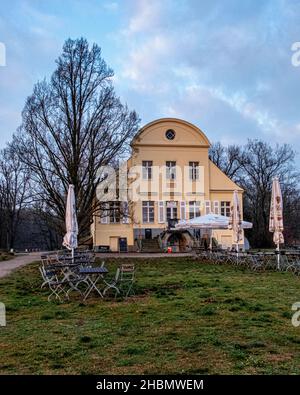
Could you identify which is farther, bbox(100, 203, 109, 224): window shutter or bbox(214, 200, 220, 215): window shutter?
bbox(214, 200, 220, 215): window shutter

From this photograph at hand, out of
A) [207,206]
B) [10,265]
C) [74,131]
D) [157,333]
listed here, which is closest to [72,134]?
[74,131]

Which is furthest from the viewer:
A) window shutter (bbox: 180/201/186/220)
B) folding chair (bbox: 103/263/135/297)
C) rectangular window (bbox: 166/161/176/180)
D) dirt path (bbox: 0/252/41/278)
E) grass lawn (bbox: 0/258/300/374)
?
rectangular window (bbox: 166/161/176/180)

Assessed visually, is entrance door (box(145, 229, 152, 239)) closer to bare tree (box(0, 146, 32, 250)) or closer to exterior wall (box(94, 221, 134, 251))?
exterior wall (box(94, 221, 134, 251))

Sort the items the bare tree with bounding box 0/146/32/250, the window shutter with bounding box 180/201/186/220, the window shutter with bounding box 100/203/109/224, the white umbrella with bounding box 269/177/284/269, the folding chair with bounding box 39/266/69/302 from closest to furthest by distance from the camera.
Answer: the folding chair with bounding box 39/266/69/302
the white umbrella with bounding box 269/177/284/269
the window shutter with bounding box 100/203/109/224
the window shutter with bounding box 180/201/186/220
the bare tree with bounding box 0/146/32/250

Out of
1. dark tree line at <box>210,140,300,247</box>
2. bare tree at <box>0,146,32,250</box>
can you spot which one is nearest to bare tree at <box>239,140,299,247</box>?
dark tree line at <box>210,140,300,247</box>

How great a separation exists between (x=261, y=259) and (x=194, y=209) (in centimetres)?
2147

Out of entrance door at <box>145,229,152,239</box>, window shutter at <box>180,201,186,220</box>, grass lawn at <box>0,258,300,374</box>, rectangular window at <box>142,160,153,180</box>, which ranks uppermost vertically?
rectangular window at <box>142,160,153,180</box>

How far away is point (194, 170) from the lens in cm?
4169

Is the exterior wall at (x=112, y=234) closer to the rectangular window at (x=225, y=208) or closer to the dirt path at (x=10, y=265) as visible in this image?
the rectangular window at (x=225, y=208)

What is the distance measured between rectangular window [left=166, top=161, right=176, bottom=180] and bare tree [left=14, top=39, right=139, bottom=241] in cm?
1040

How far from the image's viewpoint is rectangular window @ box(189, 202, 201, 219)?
133 feet

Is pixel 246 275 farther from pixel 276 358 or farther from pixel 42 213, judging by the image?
pixel 42 213

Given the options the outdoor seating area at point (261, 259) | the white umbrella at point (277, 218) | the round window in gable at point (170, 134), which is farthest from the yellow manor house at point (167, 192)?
the white umbrella at point (277, 218)

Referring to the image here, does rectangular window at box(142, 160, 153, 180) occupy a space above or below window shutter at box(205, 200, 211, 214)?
above
